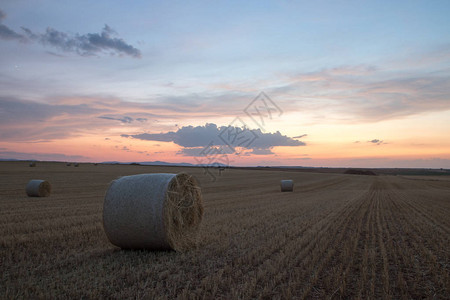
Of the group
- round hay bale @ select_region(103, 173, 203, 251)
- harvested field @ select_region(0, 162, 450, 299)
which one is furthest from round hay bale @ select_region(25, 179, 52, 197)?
round hay bale @ select_region(103, 173, 203, 251)

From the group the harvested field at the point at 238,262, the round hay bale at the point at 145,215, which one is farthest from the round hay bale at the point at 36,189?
the round hay bale at the point at 145,215

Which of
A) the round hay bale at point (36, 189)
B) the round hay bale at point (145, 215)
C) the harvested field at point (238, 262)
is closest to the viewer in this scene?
the harvested field at point (238, 262)

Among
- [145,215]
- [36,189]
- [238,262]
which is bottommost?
[238,262]

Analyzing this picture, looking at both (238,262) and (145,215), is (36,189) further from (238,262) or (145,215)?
(238,262)

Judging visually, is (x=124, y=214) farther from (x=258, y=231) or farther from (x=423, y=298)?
(x=423, y=298)

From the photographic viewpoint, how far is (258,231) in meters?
9.53

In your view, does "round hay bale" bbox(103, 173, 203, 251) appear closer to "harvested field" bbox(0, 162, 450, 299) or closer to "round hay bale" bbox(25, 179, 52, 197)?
"harvested field" bbox(0, 162, 450, 299)

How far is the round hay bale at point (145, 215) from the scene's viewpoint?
702cm

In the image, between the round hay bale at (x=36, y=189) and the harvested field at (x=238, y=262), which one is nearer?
the harvested field at (x=238, y=262)

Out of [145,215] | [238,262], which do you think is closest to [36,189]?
[145,215]

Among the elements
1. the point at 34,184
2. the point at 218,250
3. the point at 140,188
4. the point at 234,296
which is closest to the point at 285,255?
the point at 218,250

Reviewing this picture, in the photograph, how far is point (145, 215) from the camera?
7066 mm

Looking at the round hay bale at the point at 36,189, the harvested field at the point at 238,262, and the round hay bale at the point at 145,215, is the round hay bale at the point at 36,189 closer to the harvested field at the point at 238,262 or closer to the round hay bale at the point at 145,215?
the harvested field at the point at 238,262

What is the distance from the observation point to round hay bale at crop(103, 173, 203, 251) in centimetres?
702
